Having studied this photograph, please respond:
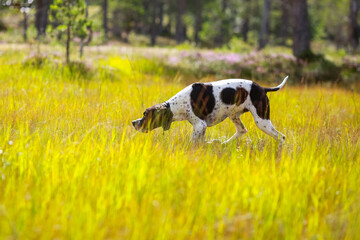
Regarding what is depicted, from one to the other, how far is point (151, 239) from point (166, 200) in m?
0.44

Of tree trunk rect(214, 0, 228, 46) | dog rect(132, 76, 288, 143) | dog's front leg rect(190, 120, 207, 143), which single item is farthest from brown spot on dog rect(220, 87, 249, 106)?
tree trunk rect(214, 0, 228, 46)

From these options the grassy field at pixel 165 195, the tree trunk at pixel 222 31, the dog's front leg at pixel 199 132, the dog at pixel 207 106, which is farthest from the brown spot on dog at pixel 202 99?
the tree trunk at pixel 222 31

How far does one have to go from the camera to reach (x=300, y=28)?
1309 centimetres

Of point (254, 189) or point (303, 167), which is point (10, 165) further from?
point (303, 167)

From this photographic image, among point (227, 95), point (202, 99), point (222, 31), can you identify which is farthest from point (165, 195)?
point (222, 31)

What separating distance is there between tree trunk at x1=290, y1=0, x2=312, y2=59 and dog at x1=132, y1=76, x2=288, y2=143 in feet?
31.0

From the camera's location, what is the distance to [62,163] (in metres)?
2.81

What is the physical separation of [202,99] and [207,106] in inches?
4.2

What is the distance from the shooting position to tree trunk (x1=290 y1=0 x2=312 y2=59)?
12.6 m

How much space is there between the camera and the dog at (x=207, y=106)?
3.78m

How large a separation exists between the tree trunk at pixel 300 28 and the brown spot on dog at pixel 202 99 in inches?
384

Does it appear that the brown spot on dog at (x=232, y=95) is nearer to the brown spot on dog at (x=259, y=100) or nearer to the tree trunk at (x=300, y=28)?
the brown spot on dog at (x=259, y=100)

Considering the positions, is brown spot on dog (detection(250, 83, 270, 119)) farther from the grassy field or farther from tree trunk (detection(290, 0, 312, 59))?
tree trunk (detection(290, 0, 312, 59))

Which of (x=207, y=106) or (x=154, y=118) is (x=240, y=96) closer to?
(x=207, y=106)
